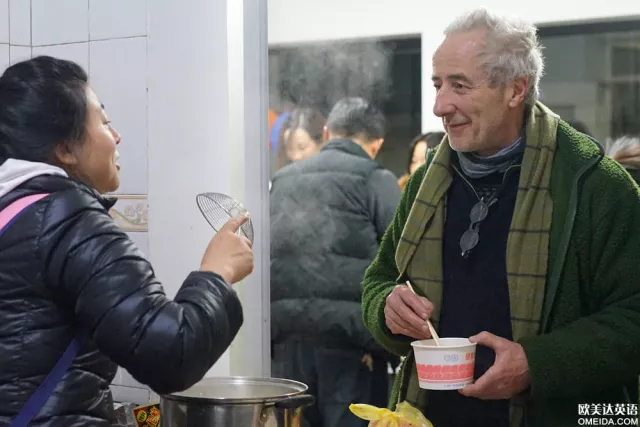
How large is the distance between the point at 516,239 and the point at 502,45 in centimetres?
48

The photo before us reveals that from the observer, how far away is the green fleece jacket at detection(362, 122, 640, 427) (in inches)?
81.4

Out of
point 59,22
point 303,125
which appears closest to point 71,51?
point 59,22

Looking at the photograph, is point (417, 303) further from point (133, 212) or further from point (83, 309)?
point (133, 212)

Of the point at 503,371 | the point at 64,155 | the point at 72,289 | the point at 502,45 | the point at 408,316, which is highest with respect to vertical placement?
the point at 502,45

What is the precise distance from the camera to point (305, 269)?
3.40 meters

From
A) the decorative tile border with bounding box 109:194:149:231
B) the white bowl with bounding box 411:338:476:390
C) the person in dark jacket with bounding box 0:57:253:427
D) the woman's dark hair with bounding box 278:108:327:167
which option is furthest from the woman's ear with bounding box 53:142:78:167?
the woman's dark hair with bounding box 278:108:327:167

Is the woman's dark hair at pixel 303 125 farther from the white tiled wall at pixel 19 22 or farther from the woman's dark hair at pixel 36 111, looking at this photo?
the woman's dark hair at pixel 36 111

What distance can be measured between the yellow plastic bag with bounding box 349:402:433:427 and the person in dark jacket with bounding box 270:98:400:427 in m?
1.22

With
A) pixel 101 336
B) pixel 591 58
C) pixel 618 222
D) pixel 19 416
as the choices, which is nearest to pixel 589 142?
pixel 618 222

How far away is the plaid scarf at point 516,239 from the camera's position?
7.06 feet

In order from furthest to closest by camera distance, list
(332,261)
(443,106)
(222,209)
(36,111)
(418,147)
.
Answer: (418,147) < (332,261) < (222,209) < (443,106) < (36,111)

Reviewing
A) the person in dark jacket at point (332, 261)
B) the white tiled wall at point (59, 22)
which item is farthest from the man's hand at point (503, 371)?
the white tiled wall at point (59, 22)

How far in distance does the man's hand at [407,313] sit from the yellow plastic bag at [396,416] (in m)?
0.18

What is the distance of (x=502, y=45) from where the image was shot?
→ 2244mm
